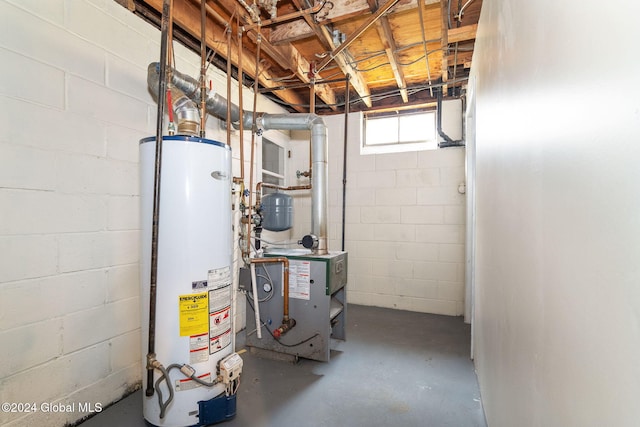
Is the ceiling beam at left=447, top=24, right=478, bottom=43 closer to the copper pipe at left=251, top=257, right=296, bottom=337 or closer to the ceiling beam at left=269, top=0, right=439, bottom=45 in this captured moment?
the ceiling beam at left=269, top=0, right=439, bottom=45

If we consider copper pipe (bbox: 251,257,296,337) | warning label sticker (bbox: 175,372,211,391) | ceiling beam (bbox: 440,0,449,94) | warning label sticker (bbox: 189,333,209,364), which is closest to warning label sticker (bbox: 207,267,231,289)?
warning label sticker (bbox: 189,333,209,364)

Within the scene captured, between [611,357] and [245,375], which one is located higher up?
[611,357]

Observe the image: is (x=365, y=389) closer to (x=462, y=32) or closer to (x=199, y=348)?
(x=199, y=348)

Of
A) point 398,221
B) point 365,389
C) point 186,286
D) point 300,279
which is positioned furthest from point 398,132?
point 186,286

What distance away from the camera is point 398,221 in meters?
3.62

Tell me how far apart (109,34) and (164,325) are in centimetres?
171

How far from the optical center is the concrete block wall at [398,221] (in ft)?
11.1

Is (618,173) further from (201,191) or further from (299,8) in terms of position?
(299,8)

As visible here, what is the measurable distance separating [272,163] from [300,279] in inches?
76.1

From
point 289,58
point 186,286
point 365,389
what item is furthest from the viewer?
point 289,58

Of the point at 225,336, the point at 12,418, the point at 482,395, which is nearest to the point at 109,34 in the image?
the point at 225,336

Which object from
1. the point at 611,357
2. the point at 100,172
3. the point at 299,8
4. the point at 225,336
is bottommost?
the point at 225,336

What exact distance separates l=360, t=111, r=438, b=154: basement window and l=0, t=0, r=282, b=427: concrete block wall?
2.65 m

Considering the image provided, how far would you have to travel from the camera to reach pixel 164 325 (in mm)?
1491
